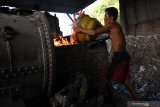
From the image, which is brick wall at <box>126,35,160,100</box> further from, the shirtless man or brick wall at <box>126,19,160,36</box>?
the shirtless man

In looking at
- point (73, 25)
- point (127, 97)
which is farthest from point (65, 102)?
point (127, 97)

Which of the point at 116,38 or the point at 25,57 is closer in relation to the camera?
the point at 25,57

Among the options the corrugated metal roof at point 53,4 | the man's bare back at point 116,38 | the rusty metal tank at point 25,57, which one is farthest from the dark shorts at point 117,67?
the corrugated metal roof at point 53,4

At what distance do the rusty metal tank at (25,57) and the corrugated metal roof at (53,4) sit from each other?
5.49 meters

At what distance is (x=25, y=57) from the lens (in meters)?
3.10

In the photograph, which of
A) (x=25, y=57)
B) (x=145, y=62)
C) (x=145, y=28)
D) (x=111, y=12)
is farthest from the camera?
(x=145, y=28)

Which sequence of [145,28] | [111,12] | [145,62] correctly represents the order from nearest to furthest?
[111,12] < [145,62] < [145,28]

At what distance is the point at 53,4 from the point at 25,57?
23.0ft

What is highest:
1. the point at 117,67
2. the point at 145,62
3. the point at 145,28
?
the point at 145,28

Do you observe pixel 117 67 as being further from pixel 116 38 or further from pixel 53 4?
pixel 53 4

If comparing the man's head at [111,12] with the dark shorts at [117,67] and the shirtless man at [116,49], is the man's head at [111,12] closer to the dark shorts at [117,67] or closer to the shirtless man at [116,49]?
the shirtless man at [116,49]

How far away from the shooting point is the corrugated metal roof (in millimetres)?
8916

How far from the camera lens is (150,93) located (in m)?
6.32

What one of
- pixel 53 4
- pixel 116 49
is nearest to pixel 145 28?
pixel 53 4
